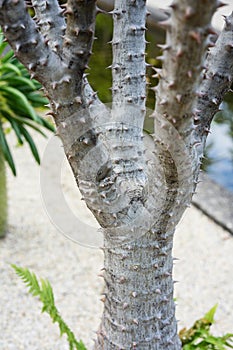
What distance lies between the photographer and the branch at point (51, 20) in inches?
49.4

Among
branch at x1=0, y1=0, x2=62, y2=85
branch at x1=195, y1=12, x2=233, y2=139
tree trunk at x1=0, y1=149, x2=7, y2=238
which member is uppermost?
tree trunk at x1=0, y1=149, x2=7, y2=238

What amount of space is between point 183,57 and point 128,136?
1.84ft

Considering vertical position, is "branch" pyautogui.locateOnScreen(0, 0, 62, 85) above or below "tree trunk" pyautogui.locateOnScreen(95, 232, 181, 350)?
above

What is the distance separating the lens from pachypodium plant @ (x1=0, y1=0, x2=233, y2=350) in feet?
3.15

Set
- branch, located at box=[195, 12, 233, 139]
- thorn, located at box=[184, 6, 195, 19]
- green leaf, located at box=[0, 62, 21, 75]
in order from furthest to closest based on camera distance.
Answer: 1. green leaf, located at box=[0, 62, 21, 75]
2. branch, located at box=[195, 12, 233, 139]
3. thorn, located at box=[184, 6, 195, 19]

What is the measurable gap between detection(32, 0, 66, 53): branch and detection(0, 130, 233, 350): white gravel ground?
124 centimetres

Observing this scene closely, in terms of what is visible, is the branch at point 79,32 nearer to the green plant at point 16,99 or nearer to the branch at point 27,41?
the branch at point 27,41

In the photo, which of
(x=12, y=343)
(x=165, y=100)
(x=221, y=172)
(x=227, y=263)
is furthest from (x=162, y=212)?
(x=221, y=172)

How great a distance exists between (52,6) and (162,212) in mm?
575

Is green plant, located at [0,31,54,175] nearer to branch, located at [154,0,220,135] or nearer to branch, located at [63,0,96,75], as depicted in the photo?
branch, located at [63,0,96,75]

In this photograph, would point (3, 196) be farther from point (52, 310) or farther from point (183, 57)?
point (183, 57)

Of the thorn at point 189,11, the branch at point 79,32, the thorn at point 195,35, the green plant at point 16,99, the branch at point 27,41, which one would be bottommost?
the thorn at point 195,35

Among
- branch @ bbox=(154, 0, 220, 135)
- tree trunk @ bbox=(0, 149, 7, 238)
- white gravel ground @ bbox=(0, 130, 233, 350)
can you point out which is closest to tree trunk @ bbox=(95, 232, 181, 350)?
branch @ bbox=(154, 0, 220, 135)

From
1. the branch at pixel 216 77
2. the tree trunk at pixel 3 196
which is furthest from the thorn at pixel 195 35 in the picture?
the tree trunk at pixel 3 196
